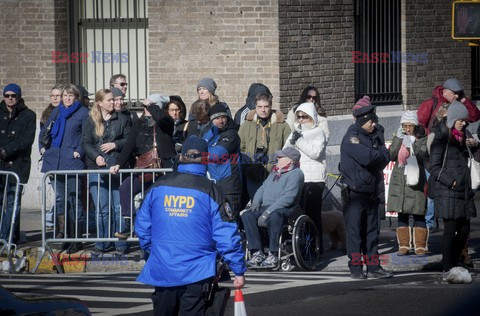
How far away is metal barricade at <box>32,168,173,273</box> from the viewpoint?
1362 centimetres

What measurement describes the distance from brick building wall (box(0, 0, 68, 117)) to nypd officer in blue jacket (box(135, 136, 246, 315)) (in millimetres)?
11158

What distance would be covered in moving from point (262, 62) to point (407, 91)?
11.7ft

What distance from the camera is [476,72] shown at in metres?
22.0

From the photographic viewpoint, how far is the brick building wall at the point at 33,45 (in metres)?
18.7

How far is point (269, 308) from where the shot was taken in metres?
10.4

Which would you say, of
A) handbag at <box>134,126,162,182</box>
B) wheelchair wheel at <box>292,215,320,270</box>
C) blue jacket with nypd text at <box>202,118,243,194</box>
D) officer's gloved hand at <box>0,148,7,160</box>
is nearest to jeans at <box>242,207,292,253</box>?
wheelchair wheel at <box>292,215,320,270</box>

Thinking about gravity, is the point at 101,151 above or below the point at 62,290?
above

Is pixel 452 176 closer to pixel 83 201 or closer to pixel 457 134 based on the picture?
pixel 457 134

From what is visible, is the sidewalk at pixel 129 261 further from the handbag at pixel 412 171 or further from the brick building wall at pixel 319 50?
the brick building wall at pixel 319 50

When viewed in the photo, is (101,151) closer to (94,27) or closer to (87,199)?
(87,199)

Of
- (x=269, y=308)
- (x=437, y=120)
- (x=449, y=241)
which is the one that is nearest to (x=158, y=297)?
(x=269, y=308)

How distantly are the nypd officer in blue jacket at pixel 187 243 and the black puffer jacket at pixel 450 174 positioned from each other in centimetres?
504

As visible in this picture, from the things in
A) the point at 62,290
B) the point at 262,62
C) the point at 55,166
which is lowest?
the point at 62,290

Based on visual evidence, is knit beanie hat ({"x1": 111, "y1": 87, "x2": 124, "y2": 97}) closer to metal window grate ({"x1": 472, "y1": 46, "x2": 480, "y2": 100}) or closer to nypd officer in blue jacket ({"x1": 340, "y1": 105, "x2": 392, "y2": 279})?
nypd officer in blue jacket ({"x1": 340, "y1": 105, "x2": 392, "y2": 279})
